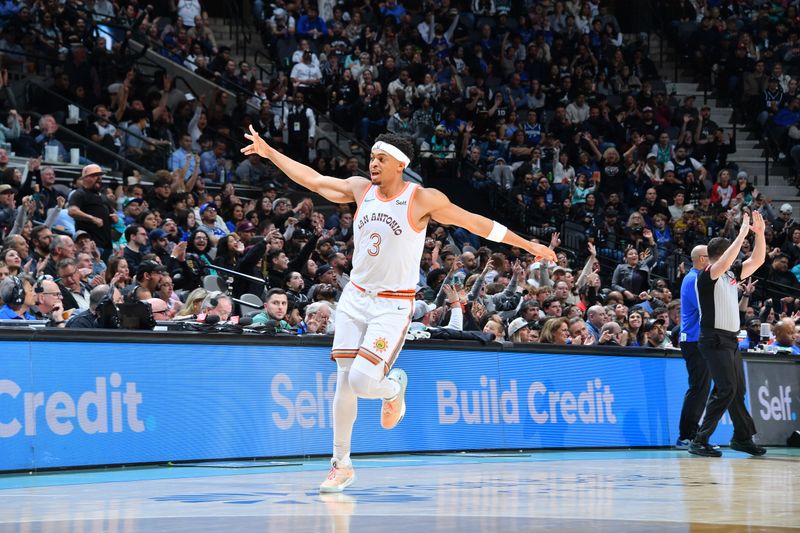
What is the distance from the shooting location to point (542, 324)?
49.8ft

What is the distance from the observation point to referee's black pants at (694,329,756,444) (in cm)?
1325

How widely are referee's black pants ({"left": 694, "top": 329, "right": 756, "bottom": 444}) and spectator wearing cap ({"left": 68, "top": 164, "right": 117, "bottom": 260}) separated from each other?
7.86 metres

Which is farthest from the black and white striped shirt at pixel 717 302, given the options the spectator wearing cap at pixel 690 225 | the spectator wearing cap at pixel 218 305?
the spectator wearing cap at pixel 690 225

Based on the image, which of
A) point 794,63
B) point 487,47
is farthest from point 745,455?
point 794,63

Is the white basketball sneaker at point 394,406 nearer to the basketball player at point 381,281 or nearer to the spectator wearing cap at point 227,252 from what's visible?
the basketball player at point 381,281

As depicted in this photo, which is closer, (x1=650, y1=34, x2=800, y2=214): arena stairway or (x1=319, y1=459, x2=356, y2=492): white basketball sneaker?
(x1=319, y1=459, x2=356, y2=492): white basketball sneaker

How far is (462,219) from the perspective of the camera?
29.3 feet

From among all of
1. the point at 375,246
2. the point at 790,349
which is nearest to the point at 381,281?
the point at 375,246

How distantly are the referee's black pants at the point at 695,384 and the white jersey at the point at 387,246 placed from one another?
5.96 metres

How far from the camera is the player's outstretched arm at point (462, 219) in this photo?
888cm

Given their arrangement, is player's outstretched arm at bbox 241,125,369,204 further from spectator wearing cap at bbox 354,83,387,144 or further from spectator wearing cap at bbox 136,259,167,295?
spectator wearing cap at bbox 354,83,387,144

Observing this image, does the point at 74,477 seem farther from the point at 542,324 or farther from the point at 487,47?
the point at 487,47

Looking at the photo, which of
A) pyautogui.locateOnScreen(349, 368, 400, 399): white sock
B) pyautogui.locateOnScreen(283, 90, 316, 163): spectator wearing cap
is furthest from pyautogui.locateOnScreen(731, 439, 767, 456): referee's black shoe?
pyautogui.locateOnScreen(283, 90, 316, 163): spectator wearing cap

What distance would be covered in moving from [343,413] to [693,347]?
243 inches
